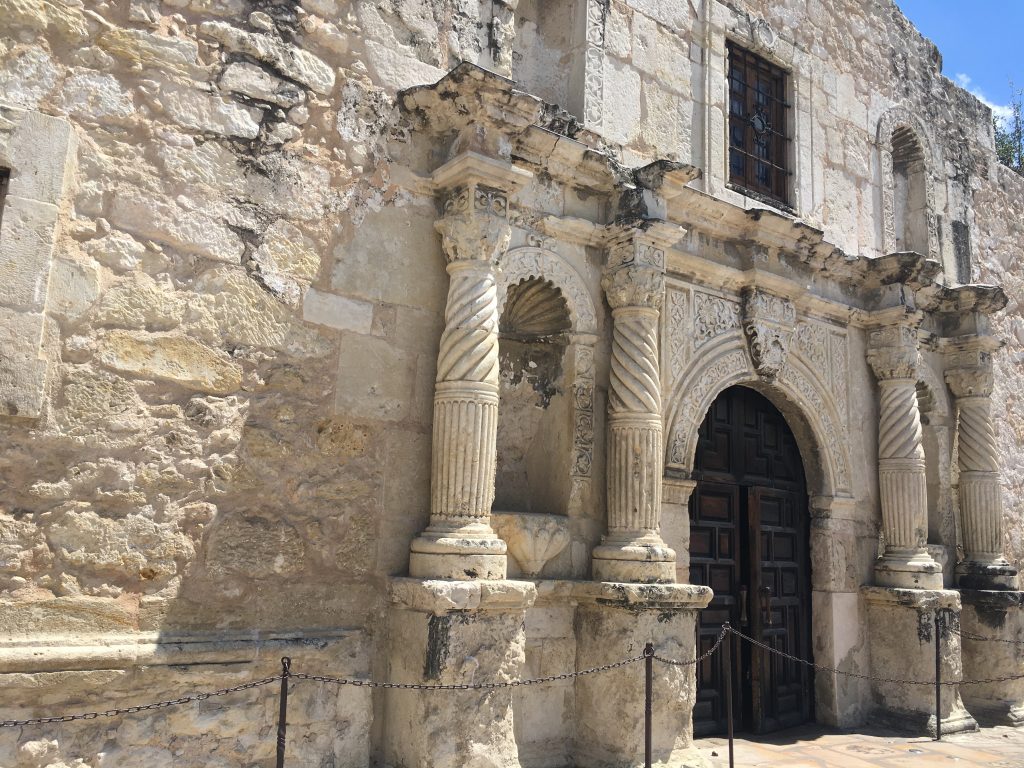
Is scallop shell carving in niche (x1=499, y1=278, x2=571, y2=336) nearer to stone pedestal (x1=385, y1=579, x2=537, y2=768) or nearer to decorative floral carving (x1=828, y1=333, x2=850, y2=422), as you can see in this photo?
stone pedestal (x1=385, y1=579, x2=537, y2=768)

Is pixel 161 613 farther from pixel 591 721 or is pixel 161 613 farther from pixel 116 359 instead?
pixel 591 721

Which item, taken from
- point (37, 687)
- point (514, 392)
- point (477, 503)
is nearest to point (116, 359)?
point (37, 687)

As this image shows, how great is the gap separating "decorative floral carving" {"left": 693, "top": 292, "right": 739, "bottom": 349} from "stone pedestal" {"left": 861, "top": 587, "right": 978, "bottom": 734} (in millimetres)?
2483

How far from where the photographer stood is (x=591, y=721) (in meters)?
5.16

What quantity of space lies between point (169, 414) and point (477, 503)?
1545mm

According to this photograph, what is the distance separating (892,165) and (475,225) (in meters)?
5.43

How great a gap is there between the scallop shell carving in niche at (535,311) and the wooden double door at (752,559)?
5.02 ft

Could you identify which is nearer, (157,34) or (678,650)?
(157,34)

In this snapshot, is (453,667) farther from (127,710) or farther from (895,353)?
(895,353)

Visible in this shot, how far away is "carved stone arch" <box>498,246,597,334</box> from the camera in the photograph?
5.27 meters

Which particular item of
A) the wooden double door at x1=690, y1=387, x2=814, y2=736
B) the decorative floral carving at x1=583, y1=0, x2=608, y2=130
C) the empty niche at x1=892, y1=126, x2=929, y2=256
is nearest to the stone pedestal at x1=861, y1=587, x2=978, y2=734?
the wooden double door at x1=690, y1=387, x2=814, y2=736

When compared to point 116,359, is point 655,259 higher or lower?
higher

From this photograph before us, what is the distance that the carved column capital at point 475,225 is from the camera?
480 cm

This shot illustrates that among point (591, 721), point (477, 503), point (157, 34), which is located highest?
point (157, 34)
